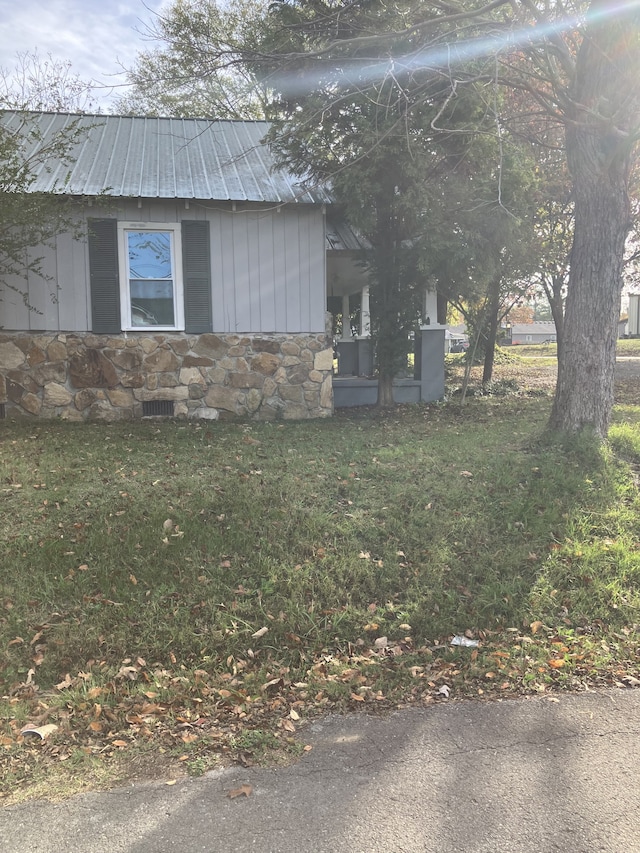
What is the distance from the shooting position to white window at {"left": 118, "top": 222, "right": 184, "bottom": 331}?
9516mm

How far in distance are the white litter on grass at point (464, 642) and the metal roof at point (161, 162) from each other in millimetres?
6418

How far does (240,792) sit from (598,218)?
6.21m

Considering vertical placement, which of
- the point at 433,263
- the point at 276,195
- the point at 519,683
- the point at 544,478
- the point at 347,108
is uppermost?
the point at 347,108

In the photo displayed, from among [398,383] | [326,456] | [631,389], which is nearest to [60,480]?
[326,456]

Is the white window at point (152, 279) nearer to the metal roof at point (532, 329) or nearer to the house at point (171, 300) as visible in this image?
the house at point (171, 300)

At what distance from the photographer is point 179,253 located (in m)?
9.60

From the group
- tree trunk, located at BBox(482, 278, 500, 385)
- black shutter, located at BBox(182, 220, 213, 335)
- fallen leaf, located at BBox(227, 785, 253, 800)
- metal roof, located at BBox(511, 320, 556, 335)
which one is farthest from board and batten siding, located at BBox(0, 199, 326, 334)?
metal roof, located at BBox(511, 320, 556, 335)

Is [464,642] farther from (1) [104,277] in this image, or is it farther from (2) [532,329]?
(2) [532,329]

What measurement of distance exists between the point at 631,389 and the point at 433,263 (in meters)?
6.98

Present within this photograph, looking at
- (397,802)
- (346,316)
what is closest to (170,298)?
(346,316)

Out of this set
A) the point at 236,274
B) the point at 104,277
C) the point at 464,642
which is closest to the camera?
the point at 464,642

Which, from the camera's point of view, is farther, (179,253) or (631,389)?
(631,389)

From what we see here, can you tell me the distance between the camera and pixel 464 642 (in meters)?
3.79

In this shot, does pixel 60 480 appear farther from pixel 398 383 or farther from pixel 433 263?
pixel 398 383
